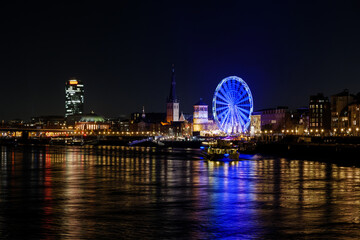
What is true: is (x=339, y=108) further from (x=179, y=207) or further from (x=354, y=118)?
(x=179, y=207)

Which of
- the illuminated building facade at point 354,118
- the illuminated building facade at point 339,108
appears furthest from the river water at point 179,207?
the illuminated building facade at point 339,108

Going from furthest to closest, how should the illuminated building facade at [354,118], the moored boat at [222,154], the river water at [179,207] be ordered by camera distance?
1. the illuminated building facade at [354,118]
2. the moored boat at [222,154]
3. the river water at [179,207]

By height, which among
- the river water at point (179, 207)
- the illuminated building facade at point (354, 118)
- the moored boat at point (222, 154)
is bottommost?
the river water at point (179, 207)

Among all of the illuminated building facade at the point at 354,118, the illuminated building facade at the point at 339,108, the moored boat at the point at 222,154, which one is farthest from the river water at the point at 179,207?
the illuminated building facade at the point at 339,108

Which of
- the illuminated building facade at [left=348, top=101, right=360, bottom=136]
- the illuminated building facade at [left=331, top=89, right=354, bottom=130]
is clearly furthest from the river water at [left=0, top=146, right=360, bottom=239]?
the illuminated building facade at [left=331, top=89, right=354, bottom=130]

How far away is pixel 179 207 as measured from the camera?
1585 inches

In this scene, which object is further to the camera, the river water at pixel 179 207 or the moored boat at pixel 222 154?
the moored boat at pixel 222 154

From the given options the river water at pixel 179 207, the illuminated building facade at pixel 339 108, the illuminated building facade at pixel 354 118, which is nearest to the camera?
the river water at pixel 179 207

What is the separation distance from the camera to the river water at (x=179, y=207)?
3134cm

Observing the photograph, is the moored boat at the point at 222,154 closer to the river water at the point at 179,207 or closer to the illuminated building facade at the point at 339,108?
the river water at the point at 179,207

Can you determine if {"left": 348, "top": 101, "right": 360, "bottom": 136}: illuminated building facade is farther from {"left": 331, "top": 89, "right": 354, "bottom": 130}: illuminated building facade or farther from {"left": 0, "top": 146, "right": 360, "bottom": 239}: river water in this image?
{"left": 0, "top": 146, "right": 360, "bottom": 239}: river water

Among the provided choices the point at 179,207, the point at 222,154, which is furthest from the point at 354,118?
the point at 179,207

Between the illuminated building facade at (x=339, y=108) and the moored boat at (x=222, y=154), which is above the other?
the illuminated building facade at (x=339, y=108)

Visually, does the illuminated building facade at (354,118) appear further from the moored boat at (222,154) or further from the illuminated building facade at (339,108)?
the moored boat at (222,154)
